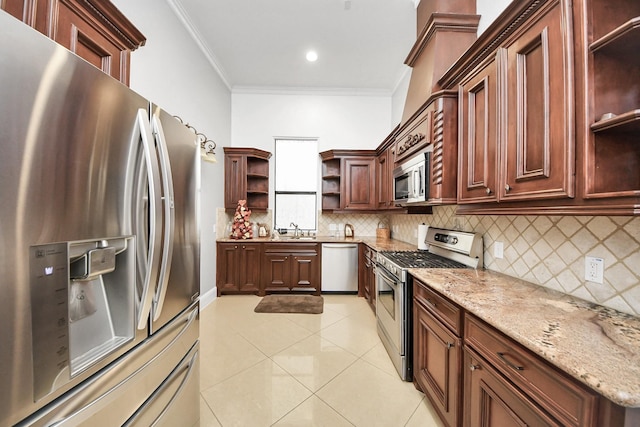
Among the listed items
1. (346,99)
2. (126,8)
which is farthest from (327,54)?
(126,8)

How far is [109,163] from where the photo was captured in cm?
76

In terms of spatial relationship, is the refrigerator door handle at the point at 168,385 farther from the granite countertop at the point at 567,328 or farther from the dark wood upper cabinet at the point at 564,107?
the dark wood upper cabinet at the point at 564,107

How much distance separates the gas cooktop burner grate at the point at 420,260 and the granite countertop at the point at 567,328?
0.42 meters

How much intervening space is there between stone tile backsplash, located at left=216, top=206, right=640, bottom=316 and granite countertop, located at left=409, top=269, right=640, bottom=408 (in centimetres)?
6

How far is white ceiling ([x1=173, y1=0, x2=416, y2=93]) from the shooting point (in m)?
2.51

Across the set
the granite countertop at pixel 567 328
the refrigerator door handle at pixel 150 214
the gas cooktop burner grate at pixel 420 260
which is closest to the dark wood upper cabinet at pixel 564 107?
the granite countertop at pixel 567 328

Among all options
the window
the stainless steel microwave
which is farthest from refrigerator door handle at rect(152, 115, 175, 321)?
the window

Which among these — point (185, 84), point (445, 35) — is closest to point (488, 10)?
point (445, 35)

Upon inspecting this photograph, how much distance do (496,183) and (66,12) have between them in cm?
217

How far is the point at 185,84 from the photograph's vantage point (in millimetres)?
2697

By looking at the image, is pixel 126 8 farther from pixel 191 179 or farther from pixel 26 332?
pixel 26 332

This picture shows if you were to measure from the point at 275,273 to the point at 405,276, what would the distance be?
2351mm

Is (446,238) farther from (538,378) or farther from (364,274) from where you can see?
(364,274)

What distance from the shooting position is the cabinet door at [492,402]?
2.83 feet
